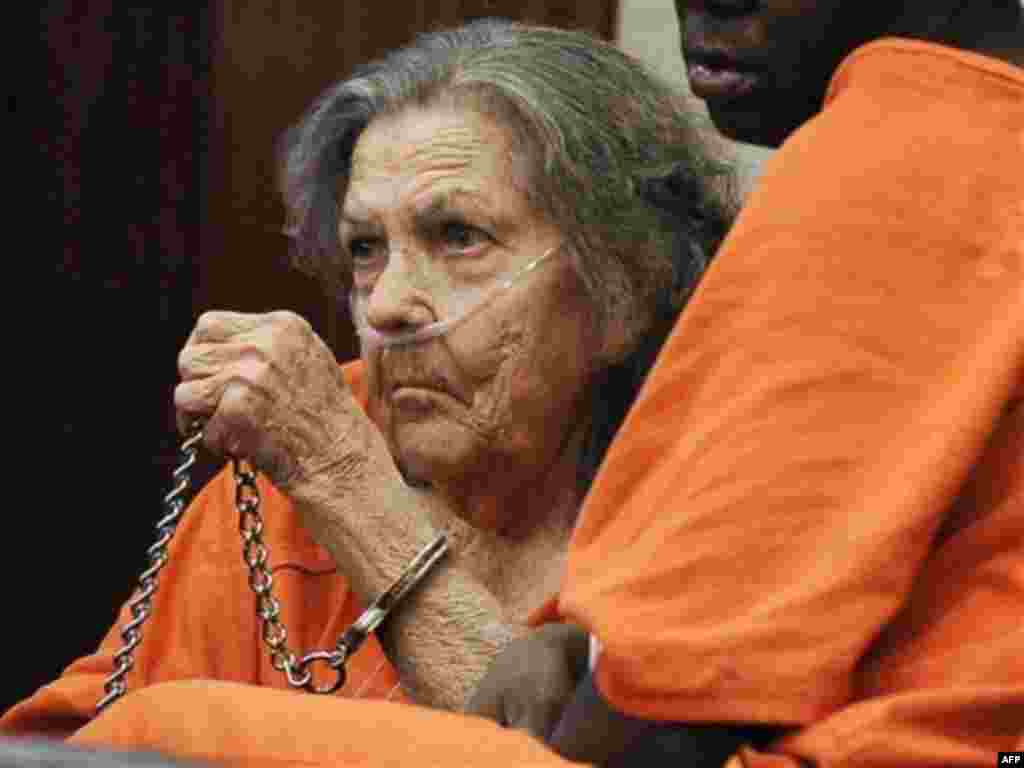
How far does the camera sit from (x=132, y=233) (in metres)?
5.63

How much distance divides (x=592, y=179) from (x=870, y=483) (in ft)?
4.45

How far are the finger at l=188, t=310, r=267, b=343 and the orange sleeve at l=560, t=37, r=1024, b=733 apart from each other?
113 centimetres

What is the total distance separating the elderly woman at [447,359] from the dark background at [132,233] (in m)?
1.25

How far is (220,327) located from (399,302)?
0.22 m

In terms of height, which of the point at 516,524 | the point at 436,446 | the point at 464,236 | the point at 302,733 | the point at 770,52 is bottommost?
the point at 516,524

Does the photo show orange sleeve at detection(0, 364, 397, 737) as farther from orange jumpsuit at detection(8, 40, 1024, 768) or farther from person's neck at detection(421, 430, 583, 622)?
orange jumpsuit at detection(8, 40, 1024, 768)

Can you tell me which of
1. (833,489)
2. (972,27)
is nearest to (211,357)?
(972,27)

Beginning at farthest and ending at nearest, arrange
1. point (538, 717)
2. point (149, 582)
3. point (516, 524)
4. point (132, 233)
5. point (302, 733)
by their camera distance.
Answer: point (132, 233) < point (516, 524) < point (149, 582) < point (538, 717) < point (302, 733)

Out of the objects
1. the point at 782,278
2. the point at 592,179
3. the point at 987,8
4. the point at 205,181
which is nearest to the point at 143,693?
the point at 782,278

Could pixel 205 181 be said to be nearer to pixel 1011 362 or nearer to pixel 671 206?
pixel 671 206

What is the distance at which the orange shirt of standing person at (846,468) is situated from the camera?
2.76m

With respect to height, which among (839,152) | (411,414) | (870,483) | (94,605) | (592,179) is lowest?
(94,605)

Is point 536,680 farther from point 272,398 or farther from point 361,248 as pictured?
point 361,248

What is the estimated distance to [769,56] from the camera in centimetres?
315
